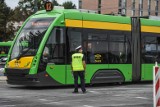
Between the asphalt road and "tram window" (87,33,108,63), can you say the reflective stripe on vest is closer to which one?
the asphalt road

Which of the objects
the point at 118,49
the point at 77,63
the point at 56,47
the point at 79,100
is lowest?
the point at 79,100

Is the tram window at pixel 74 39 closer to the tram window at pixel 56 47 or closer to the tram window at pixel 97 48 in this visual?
the tram window at pixel 56 47

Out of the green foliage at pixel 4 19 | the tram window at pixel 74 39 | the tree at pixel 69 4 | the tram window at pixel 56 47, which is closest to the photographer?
the tram window at pixel 56 47

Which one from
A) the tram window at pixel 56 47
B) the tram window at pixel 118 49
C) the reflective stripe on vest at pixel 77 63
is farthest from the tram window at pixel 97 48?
the reflective stripe on vest at pixel 77 63

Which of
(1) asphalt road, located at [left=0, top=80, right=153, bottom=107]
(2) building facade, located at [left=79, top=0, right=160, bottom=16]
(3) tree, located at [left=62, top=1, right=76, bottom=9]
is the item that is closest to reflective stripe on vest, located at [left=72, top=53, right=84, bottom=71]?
(1) asphalt road, located at [left=0, top=80, right=153, bottom=107]

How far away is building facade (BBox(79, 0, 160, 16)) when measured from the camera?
89.1m

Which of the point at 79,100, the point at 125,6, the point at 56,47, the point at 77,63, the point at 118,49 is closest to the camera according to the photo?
the point at 79,100

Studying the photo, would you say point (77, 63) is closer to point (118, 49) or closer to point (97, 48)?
point (97, 48)

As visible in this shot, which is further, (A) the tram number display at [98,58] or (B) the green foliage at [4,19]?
(B) the green foliage at [4,19]

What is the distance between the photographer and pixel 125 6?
89.1m

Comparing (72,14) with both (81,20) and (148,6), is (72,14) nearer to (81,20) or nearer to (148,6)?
(81,20)

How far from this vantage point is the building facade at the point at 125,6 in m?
89.1

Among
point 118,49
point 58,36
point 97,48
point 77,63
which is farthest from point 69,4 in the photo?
point 77,63

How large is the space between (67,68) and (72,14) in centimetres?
224
